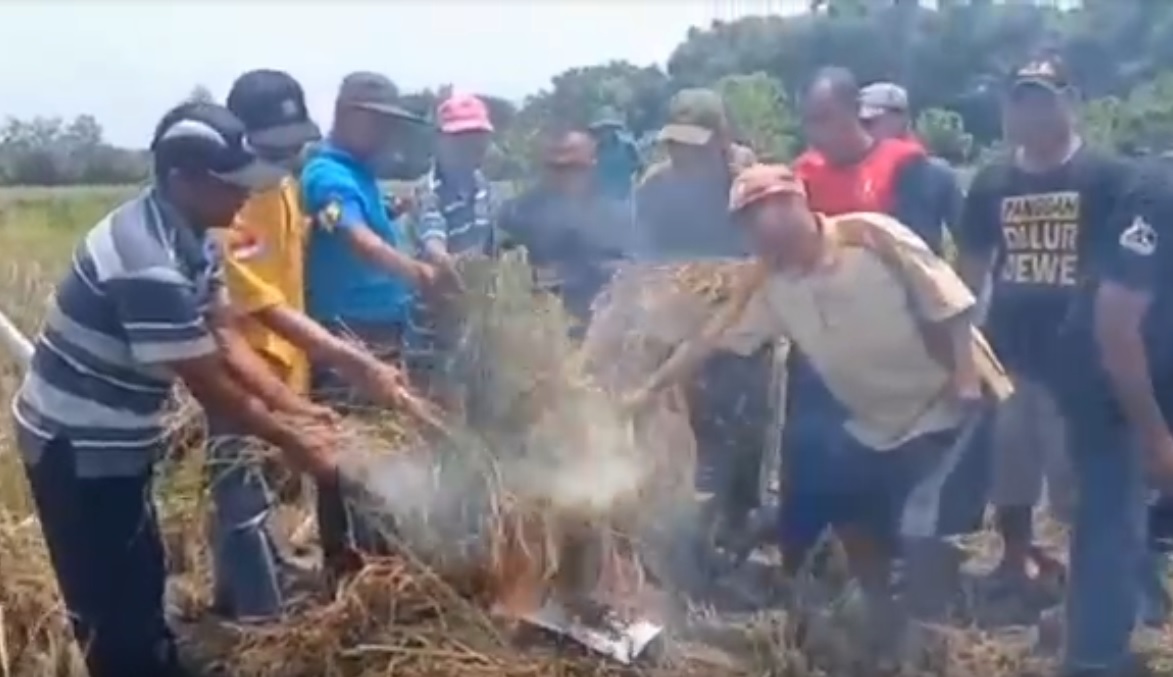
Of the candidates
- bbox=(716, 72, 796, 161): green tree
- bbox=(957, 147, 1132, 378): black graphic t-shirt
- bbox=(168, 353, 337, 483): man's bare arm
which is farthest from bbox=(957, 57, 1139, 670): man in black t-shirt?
bbox=(168, 353, 337, 483): man's bare arm

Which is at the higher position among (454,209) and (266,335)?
(454,209)

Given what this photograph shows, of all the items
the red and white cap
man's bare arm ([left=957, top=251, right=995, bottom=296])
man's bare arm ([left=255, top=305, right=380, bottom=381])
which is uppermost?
the red and white cap

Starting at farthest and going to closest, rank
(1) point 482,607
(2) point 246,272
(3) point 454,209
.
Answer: (3) point 454,209 < (2) point 246,272 < (1) point 482,607

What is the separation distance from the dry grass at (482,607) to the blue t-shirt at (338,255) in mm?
573

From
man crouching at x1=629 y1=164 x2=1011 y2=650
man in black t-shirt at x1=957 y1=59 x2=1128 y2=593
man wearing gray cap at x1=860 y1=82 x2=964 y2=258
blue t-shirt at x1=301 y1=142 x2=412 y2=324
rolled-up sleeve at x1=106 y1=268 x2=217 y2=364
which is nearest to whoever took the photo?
rolled-up sleeve at x1=106 y1=268 x2=217 y2=364

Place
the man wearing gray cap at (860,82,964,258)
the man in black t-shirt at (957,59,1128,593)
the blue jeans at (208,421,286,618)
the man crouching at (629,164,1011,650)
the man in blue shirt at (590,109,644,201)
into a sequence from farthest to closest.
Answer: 1. the man in blue shirt at (590,109,644,201)
2. the man wearing gray cap at (860,82,964,258)
3. the man in black t-shirt at (957,59,1128,593)
4. the man crouching at (629,164,1011,650)
5. the blue jeans at (208,421,286,618)

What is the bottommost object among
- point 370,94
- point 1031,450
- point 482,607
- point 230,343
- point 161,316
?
point 482,607

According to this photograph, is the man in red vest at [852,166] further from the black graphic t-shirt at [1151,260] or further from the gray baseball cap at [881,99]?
the black graphic t-shirt at [1151,260]

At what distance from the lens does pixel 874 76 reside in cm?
429

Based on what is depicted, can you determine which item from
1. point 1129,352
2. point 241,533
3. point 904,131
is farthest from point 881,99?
point 241,533

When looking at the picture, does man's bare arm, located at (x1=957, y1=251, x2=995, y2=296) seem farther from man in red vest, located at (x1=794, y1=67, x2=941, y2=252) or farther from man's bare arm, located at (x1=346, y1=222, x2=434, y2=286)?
man's bare arm, located at (x1=346, y1=222, x2=434, y2=286)

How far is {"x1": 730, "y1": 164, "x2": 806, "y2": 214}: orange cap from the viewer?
11.0ft

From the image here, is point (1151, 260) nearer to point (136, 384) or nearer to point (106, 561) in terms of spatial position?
point (136, 384)

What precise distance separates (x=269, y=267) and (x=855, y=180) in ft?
4.60
